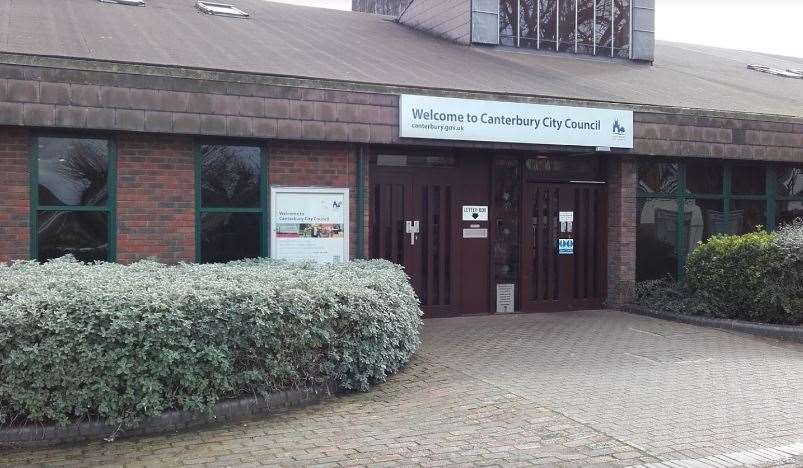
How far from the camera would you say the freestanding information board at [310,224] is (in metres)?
9.89

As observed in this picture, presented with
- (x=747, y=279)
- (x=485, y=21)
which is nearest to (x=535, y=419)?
(x=747, y=279)

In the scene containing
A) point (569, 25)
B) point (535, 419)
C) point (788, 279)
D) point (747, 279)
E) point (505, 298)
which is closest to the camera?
point (535, 419)

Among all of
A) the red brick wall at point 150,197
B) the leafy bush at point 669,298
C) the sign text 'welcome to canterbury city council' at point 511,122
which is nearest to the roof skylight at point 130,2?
the red brick wall at point 150,197

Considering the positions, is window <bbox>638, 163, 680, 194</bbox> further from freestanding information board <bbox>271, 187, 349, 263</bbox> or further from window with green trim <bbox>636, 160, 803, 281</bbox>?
freestanding information board <bbox>271, 187, 349, 263</bbox>

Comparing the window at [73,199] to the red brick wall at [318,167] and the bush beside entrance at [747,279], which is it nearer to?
the red brick wall at [318,167]

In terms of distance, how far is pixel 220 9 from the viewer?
14.4 metres

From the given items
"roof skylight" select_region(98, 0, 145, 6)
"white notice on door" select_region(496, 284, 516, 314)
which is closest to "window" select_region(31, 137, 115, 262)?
"roof skylight" select_region(98, 0, 145, 6)

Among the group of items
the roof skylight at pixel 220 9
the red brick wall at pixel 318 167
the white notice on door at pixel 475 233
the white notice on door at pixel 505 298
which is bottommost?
the white notice on door at pixel 505 298

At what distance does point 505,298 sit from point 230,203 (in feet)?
14.7

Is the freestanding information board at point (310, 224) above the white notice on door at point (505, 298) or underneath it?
above

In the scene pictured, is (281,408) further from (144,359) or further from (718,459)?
(718,459)

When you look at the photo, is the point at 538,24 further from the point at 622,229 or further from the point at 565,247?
the point at 565,247

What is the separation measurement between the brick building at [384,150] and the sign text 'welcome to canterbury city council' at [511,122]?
0.03 meters

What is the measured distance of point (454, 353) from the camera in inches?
335
